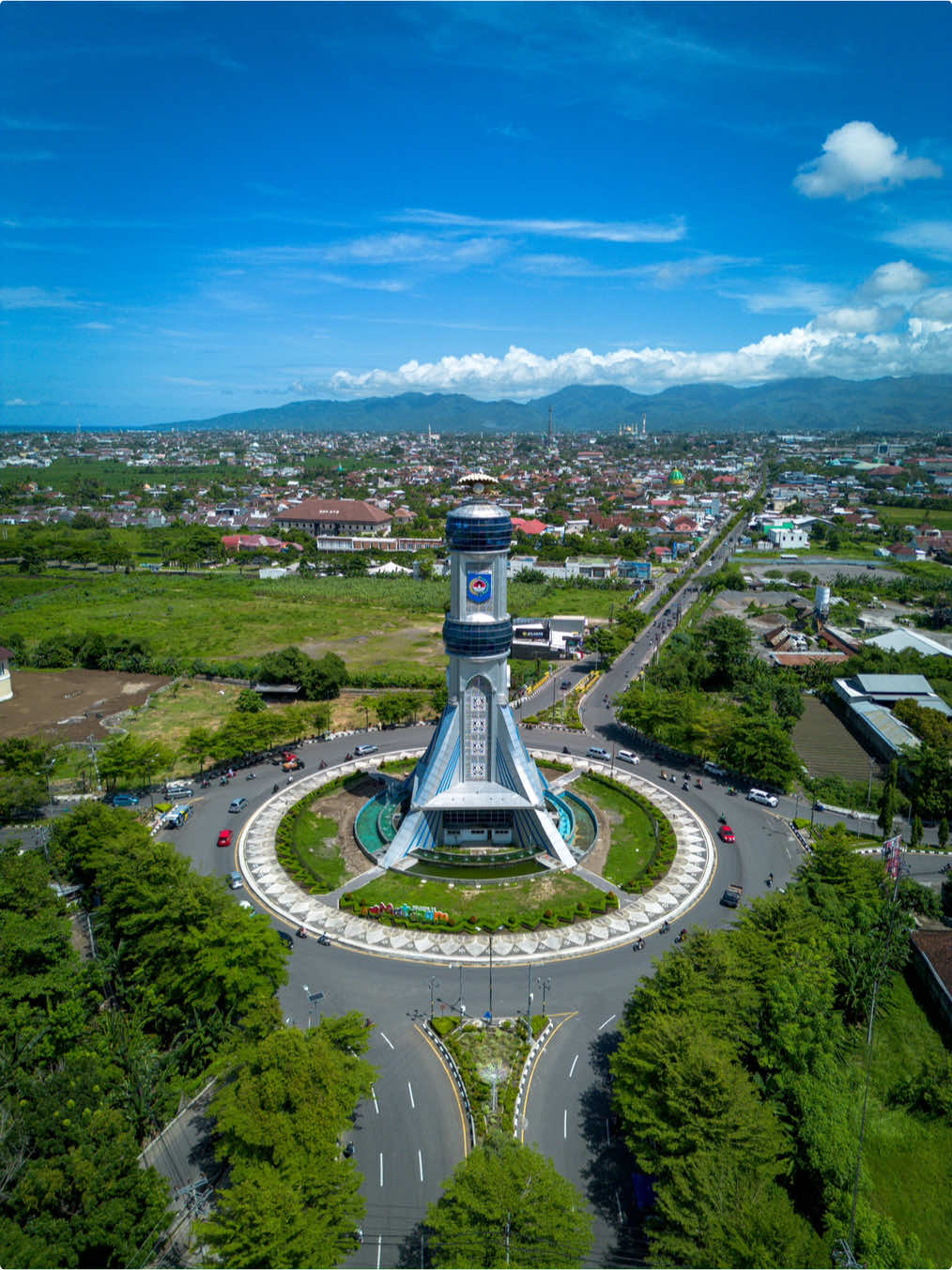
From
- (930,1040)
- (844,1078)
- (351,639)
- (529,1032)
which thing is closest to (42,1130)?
(529,1032)

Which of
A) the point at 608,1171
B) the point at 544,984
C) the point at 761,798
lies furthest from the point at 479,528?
the point at 608,1171

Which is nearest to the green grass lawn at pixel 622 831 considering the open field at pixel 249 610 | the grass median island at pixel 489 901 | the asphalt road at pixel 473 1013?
the grass median island at pixel 489 901

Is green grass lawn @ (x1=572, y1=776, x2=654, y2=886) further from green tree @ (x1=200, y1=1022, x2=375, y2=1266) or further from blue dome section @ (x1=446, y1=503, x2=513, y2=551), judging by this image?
green tree @ (x1=200, y1=1022, x2=375, y2=1266)

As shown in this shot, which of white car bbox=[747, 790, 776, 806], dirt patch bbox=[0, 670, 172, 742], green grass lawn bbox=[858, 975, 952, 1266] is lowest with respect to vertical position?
green grass lawn bbox=[858, 975, 952, 1266]

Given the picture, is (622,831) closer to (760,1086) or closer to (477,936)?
(477,936)

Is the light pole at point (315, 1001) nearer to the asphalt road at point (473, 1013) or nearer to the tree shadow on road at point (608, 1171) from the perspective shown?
the asphalt road at point (473, 1013)

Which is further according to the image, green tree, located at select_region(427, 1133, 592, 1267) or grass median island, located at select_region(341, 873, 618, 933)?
grass median island, located at select_region(341, 873, 618, 933)

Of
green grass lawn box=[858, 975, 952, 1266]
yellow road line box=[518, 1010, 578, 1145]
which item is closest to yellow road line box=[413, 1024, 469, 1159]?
yellow road line box=[518, 1010, 578, 1145]
